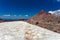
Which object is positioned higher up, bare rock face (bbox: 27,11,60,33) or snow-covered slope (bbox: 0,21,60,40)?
bare rock face (bbox: 27,11,60,33)

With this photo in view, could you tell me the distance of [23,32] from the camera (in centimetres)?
360

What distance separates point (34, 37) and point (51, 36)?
401 millimetres

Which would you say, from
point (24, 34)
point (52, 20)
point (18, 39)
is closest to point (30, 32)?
point (24, 34)

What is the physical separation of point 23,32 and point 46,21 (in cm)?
74

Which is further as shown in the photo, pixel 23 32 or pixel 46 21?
pixel 46 21

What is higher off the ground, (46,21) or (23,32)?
(46,21)

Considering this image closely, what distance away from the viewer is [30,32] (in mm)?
3588

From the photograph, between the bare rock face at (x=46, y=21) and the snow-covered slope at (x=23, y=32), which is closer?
the snow-covered slope at (x=23, y=32)

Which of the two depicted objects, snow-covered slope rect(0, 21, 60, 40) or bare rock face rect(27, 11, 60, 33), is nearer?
snow-covered slope rect(0, 21, 60, 40)

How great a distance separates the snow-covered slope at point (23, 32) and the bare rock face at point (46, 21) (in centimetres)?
13

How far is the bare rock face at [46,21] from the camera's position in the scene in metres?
3.69

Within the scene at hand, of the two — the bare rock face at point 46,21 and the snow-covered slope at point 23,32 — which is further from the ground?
the bare rock face at point 46,21

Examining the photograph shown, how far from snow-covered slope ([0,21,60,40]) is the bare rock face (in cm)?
13

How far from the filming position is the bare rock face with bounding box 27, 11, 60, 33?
3.69m
